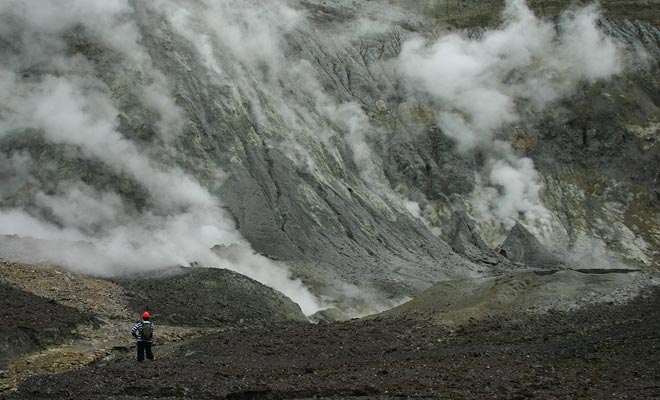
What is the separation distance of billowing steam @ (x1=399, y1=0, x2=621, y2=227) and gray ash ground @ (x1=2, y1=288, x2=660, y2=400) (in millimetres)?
39121

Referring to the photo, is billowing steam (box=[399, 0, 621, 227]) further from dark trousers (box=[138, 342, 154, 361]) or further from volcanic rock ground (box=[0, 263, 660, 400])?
dark trousers (box=[138, 342, 154, 361])

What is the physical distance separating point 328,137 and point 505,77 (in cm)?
2365

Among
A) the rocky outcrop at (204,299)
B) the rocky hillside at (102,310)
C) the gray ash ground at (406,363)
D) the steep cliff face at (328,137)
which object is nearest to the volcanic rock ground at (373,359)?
the gray ash ground at (406,363)

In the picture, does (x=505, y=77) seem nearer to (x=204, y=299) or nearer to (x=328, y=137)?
(x=328, y=137)

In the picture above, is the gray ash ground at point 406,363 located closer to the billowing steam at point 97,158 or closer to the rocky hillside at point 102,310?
the rocky hillside at point 102,310

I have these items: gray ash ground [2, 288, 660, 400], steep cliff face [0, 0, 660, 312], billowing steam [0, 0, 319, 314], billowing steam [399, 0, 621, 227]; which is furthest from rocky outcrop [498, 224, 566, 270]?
gray ash ground [2, 288, 660, 400]

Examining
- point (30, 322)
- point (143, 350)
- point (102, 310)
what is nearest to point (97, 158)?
point (102, 310)

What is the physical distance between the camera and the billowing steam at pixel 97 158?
40.9 meters

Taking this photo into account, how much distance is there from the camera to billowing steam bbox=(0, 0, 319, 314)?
40.9 metres

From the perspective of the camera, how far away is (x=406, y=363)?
19656 mm

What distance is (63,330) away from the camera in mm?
24750

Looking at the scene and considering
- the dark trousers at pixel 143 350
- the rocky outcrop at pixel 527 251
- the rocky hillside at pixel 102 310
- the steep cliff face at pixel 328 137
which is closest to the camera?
the dark trousers at pixel 143 350

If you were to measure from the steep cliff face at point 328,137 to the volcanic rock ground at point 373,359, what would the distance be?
513 inches

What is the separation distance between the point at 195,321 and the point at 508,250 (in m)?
31.4
